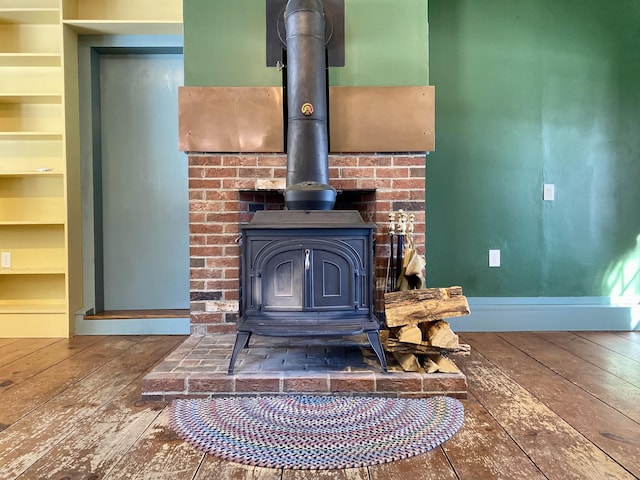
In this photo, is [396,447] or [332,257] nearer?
[396,447]

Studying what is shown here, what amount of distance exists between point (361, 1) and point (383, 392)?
193 centimetres

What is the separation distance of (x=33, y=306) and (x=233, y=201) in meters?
1.48

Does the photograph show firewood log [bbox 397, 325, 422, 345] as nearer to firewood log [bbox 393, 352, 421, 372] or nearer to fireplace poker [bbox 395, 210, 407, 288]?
firewood log [bbox 393, 352, 421, 372]

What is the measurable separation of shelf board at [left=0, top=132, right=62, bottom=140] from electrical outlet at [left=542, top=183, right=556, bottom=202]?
9.84 ft

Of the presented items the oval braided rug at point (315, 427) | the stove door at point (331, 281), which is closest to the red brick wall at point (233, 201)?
the stove door at point (331, 281)

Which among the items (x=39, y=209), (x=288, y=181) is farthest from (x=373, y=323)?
(x=39, y=209)

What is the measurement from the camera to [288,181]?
1.99m

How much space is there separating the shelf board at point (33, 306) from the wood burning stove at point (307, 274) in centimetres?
152

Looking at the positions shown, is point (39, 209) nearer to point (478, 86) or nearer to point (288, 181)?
point (288, 181)

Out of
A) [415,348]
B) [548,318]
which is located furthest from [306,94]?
[548,318]

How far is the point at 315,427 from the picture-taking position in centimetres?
141

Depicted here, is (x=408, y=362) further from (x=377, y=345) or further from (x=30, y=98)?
(x=30, y=98)

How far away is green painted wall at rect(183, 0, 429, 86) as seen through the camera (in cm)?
225

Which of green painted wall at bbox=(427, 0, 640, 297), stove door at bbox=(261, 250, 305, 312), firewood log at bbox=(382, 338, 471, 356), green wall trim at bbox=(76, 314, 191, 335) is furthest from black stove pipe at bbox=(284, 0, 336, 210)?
green wall trim at bbox=(76, 314, 191, 335)
